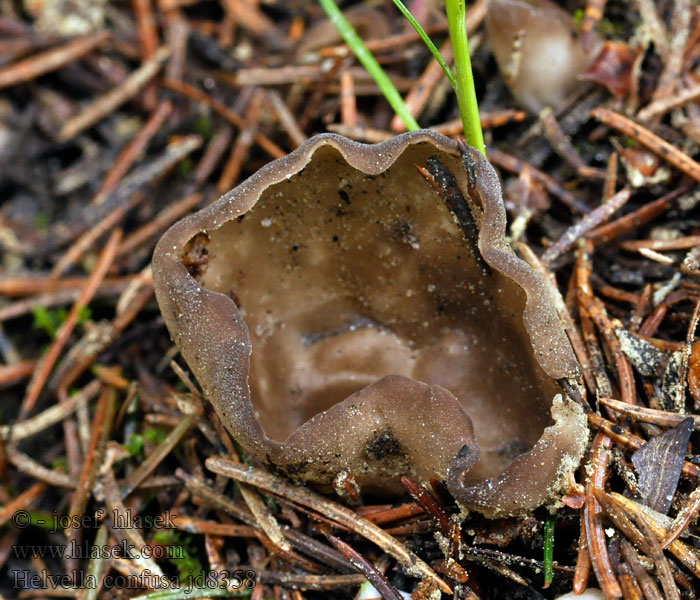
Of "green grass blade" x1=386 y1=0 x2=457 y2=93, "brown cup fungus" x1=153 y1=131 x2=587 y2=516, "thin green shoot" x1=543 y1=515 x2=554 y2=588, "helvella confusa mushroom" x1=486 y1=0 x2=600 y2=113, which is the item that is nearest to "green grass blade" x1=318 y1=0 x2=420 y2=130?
"green grass blade" x1=386 y1=0 x2=457 y2=93

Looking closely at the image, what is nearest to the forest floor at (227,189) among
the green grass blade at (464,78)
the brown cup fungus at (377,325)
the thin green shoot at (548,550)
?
the thin green shoot at (548,550)

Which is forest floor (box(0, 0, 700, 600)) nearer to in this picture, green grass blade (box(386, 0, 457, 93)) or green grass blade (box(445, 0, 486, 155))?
green grass blade (box(445, 0, 486, 155))

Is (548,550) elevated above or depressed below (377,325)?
below

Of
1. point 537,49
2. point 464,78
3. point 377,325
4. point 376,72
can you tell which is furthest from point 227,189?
point 537,49

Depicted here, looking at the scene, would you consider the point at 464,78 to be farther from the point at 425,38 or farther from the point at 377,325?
the point at 377,325

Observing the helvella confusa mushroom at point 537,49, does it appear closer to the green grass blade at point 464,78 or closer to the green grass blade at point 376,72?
the green grass blade at point 376,72

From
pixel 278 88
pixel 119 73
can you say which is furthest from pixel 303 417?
pixel 119 73

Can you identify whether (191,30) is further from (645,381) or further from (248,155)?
(645,381)
